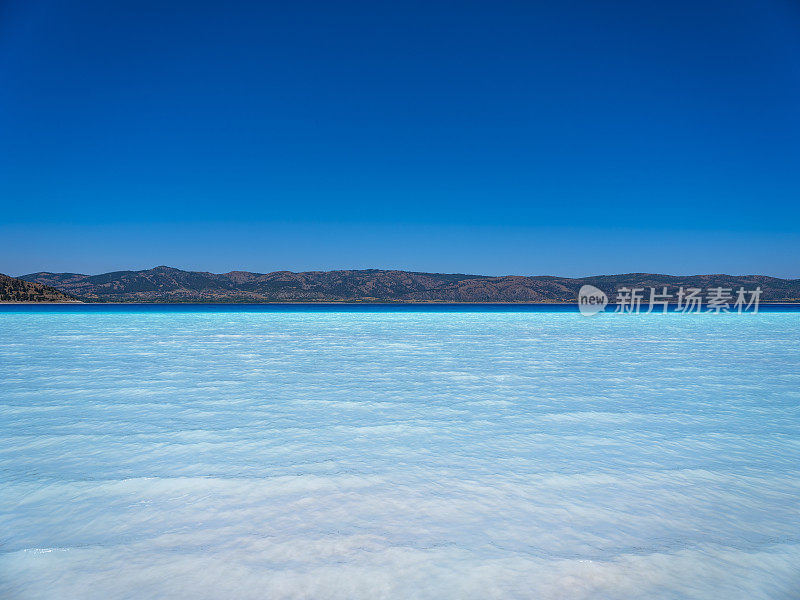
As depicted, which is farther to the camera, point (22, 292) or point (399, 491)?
point (22, 292)

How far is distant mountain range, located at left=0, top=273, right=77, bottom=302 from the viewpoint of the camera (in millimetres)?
94750

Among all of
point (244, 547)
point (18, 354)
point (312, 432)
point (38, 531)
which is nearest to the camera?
point (244, 547)

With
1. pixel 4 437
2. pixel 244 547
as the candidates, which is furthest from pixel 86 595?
pixel 4 437

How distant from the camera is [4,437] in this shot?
5066 millimetres

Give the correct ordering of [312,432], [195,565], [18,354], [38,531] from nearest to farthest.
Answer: [195,565] → [38,531] → [312,432] → [18,354]

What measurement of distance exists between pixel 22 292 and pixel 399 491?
118497 millimetres

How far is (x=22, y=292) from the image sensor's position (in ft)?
315

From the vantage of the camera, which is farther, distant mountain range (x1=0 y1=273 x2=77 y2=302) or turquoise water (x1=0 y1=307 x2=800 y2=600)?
distant mountain range (x1=0 y1=273 x2=77 y2=302)

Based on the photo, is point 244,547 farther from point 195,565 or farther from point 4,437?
point 4,437

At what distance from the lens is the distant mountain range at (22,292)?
→ 3730 inches

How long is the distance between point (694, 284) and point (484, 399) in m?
124

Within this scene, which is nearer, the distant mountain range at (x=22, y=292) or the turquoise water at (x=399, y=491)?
the turquoise water at (x=399, y=491)

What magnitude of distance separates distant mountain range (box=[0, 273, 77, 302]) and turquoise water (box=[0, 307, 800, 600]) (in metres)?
109

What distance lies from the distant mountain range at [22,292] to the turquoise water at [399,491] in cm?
10911
